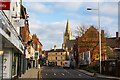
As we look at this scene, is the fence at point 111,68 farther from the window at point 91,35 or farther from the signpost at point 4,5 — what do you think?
the window at point 91,35

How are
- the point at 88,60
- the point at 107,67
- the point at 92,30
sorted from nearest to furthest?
1. the point at 107,67
2. the point at 88,60
3. the point at 92,30

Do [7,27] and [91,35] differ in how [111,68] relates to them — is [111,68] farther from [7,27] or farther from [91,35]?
[91,35]

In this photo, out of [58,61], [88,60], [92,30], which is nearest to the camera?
[88,60]

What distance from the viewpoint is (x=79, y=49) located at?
106250 millimetres

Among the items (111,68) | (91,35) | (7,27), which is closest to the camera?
(7,27)

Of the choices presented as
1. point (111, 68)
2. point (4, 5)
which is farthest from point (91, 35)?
point (4, 5)

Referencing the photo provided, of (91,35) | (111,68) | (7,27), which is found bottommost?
(111,68)

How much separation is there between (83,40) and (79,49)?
8.56 m

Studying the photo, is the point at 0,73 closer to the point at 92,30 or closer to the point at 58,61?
the point at 92,30

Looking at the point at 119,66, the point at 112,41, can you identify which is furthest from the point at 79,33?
the point at 112,41

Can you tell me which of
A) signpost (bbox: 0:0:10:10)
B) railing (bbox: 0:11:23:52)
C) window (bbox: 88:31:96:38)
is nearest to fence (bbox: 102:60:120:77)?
railing (bbox: 0:11:23:52)

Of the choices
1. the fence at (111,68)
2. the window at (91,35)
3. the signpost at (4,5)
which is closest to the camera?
the signpost at (4,5)

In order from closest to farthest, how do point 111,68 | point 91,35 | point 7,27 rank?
point 7,27 < point 111,68 < point 91,35

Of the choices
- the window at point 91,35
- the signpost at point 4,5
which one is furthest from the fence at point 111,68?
the window at point 91,35
